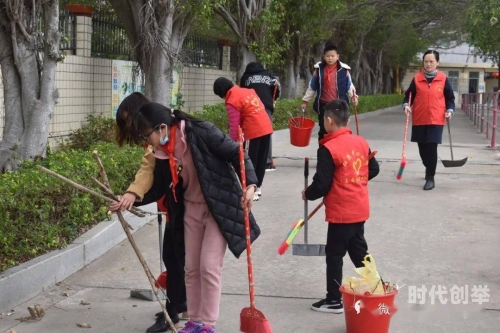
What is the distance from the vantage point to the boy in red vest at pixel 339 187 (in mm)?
5250

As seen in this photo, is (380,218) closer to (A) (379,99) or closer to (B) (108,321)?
(B) (108,321)

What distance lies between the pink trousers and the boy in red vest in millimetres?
858

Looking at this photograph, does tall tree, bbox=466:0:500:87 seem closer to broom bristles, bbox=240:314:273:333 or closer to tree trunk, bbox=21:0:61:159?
tree trunk, bbox=21:0:61:159

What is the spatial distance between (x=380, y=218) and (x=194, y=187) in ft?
13.4

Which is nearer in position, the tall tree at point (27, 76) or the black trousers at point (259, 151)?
the tall tree at point (27, 76)

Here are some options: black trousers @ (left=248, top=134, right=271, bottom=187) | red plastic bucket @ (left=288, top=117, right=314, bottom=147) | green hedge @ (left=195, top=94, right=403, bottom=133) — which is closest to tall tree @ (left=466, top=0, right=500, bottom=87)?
green hedge @ (left=195, top=94, right=403, bottom=133)

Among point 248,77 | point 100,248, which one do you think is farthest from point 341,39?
point 100,248

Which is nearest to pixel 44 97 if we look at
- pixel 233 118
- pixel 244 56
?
pixel 233 118

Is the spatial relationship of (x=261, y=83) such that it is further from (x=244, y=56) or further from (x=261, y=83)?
(x=244, y=56)

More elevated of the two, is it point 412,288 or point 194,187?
point 194,187

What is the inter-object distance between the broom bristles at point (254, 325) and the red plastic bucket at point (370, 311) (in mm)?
533

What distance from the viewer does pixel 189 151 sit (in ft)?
15.4

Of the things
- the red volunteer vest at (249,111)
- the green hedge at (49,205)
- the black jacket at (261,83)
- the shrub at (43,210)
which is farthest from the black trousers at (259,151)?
the shrub at (43,210)

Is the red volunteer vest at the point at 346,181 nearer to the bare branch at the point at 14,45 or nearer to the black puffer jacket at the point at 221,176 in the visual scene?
the black puffer jacket at the point at 221,176
